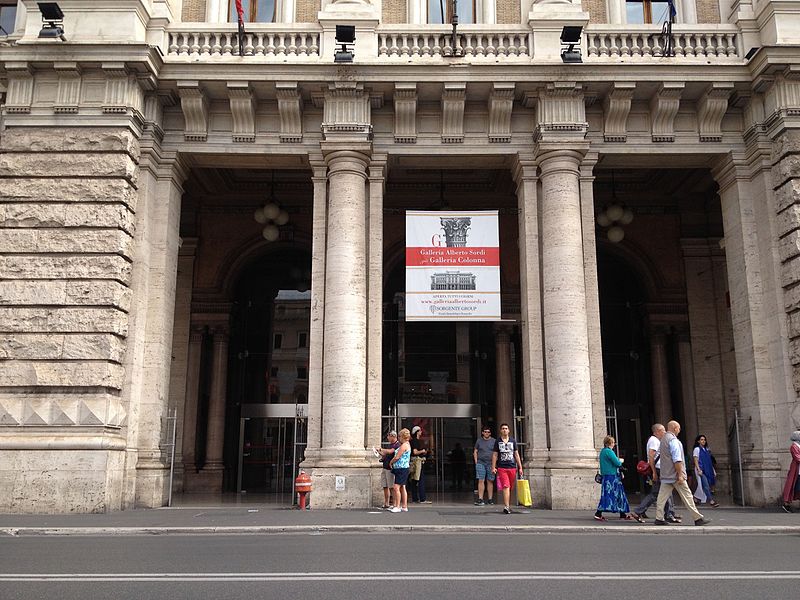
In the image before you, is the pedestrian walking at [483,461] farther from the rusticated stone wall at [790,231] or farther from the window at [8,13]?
the window at [8,13]

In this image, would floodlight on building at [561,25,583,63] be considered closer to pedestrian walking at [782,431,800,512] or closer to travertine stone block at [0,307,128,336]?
pedestrian walking at [782,431,800,512]

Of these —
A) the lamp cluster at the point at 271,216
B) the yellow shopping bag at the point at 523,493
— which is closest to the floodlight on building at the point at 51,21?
the lamp cluster at the point at 271,216

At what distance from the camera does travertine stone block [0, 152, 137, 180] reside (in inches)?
631

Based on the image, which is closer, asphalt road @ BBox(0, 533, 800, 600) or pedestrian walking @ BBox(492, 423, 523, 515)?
→ asphalt road @ BBox(0, 533, 800, 600)

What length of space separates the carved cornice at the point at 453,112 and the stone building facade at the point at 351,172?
58 millimetres

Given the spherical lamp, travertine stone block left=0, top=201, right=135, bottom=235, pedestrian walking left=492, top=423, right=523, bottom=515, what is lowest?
pedestrian walking left=492, top=423, right=523, bottom=515

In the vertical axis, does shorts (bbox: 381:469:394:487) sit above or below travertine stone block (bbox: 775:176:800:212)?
below

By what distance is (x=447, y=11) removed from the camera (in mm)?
19766

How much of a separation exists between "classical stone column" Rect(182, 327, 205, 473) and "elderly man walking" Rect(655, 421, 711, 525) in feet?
48.8

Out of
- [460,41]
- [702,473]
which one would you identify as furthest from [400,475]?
[460,41]

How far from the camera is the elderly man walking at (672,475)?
12.3m

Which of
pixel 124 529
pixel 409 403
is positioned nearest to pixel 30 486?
pixel 124 529

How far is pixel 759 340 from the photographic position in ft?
55.6

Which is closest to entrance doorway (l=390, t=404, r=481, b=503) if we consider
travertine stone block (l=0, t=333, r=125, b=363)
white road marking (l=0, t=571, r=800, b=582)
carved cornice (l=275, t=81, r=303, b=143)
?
carved cornice (l=275, t=81, r=303, b=143)
